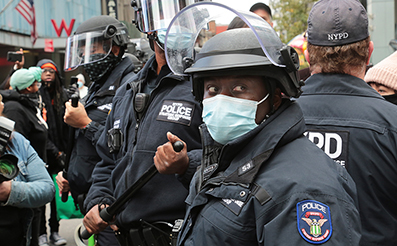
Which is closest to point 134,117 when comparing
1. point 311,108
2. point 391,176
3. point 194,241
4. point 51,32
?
point 311,108

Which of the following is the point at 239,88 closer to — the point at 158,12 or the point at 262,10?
the point at 158,12

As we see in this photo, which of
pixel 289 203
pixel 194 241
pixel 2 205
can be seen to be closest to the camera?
pixel 289 203

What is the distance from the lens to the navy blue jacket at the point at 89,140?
4.15 metres

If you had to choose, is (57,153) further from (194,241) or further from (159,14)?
(194,241)

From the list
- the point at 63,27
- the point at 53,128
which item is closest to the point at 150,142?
the point at 53,128

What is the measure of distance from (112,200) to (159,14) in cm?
134

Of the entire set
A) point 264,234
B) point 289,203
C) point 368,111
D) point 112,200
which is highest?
point 368,111

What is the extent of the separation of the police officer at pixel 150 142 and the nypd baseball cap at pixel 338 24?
0.86m

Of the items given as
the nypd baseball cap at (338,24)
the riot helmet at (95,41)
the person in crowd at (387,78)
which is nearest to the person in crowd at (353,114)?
the nypd baseball cap at (338,24)

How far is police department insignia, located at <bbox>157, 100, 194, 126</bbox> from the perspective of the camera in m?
2.76

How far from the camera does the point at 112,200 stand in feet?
10.1

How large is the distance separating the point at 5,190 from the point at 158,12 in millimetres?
1694

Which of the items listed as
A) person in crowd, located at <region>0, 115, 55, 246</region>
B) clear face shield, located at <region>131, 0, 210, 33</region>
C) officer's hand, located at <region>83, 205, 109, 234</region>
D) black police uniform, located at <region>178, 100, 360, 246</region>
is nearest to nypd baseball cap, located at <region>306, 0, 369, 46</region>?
black police uniform, located at <region>178, 100, 360, 246</region>

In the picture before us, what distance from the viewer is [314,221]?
4.63 feet
